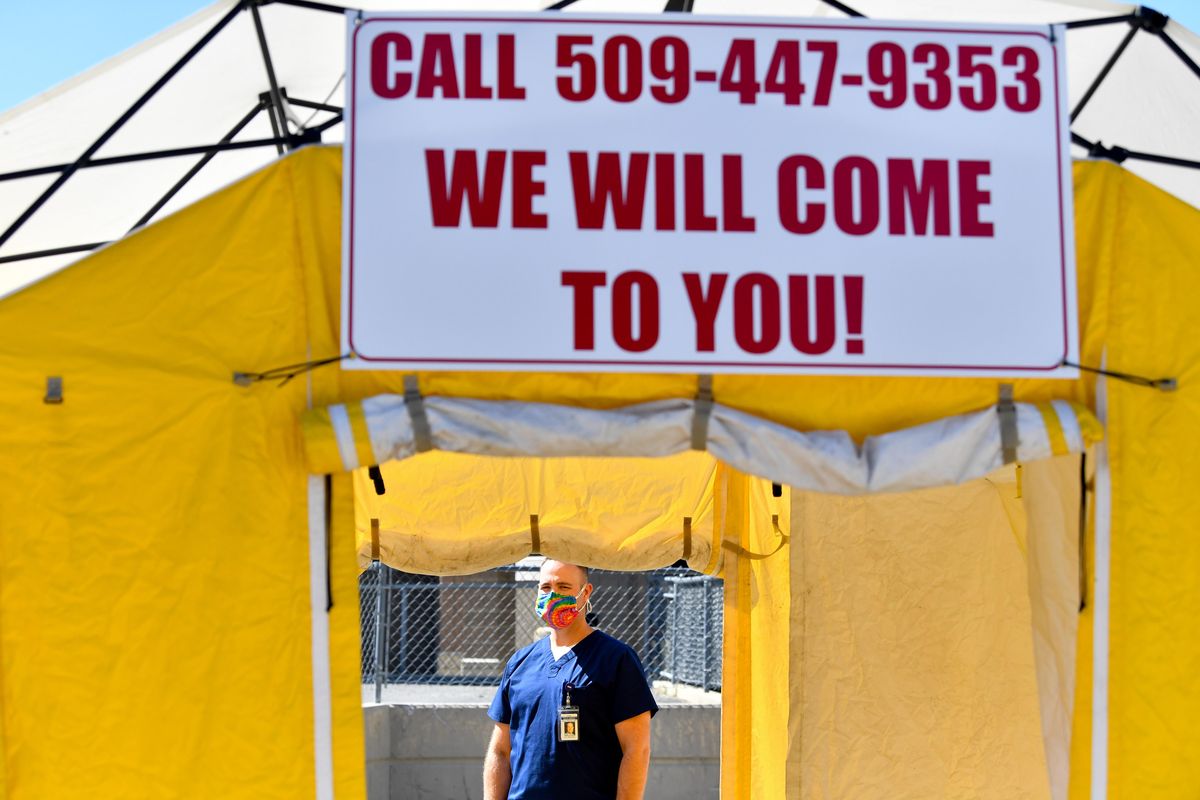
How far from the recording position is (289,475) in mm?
3799

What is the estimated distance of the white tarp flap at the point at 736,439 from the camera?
3.82 metres

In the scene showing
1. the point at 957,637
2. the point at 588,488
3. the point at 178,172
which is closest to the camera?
the point at 957,637

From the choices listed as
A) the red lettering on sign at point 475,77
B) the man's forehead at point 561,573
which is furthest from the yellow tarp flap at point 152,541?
the man's forehead at point 561,573

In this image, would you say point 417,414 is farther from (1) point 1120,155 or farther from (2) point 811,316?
(1) point 1120,155

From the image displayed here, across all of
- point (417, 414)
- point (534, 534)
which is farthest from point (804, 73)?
point (534, 534)

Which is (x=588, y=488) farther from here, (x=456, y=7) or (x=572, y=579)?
(x=456, y=7)

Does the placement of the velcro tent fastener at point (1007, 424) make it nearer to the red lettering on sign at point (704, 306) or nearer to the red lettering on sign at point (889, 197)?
the red lettering on sign at point (889, 197)

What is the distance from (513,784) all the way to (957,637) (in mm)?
2187

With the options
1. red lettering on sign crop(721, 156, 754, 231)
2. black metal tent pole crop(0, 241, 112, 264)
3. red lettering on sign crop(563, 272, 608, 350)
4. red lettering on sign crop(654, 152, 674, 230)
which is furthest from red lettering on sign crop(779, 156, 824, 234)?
black metal tent pole crop(0, 241, 112, 264)

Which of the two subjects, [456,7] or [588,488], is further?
[588,488]

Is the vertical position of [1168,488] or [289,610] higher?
[1168,488]

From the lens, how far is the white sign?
151 inches

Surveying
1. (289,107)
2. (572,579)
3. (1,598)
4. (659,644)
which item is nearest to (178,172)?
(289,107)

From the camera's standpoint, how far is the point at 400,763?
30.5 feet
